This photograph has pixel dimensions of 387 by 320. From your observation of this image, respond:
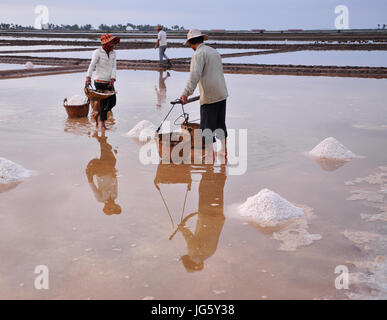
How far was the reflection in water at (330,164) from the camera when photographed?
5172 millimetres

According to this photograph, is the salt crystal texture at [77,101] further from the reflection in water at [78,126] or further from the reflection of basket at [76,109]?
the reflection in water at [78,126]

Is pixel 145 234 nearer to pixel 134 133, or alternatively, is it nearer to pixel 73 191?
pixel 73 191

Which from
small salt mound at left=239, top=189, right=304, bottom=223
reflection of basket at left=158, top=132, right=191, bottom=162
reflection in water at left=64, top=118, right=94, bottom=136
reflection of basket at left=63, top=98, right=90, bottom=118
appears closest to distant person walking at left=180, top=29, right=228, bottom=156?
reflection of basket at left=158, top=132, right=191, bottom=162

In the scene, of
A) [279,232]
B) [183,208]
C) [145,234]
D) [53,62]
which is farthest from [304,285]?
[53,62]

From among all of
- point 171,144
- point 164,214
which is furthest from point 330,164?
point 164,214

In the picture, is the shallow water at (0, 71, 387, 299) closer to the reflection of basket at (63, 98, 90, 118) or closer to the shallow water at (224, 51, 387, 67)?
the reflection of basket at (63, 98, 90, 118)

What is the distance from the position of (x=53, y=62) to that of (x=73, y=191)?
15353 mm

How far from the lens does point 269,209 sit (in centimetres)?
381

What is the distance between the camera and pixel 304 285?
2.81m

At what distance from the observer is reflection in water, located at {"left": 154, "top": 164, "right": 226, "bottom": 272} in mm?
3223

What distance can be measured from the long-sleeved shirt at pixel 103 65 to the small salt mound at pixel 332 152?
119 inches

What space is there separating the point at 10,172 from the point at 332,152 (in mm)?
3523

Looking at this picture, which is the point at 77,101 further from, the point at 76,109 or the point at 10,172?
the point at 10,172

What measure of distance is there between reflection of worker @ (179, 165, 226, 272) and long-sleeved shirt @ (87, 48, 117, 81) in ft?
8.36
